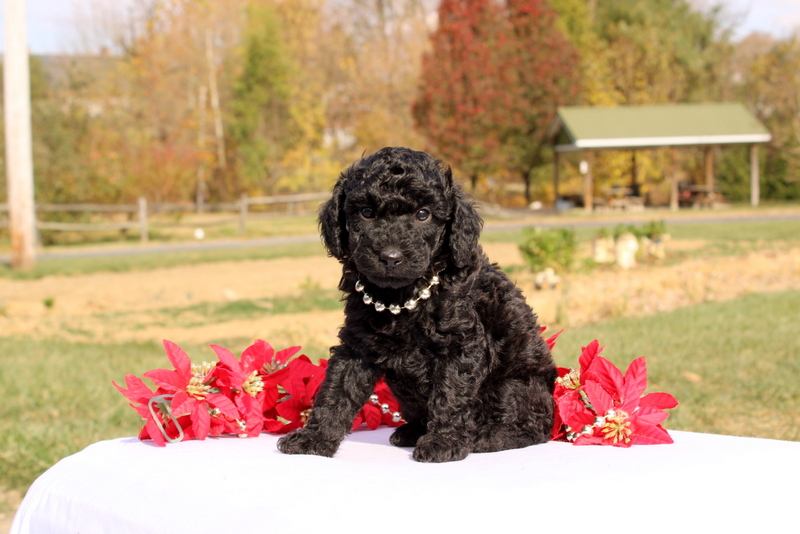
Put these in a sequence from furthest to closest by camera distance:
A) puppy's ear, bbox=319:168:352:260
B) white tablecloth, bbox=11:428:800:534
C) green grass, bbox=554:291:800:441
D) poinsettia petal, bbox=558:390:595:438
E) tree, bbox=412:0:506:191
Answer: tree, bbox=412:0:506:191 < green grass, bbox=554:291:800:441 < poinsettia petal, bbox=558:390:595:438 < puppy's ear, bbox=319:168:352:260 < white tablecloth, bbox=11:428:800:534

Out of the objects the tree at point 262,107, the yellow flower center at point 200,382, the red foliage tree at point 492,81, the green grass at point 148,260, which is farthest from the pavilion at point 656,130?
the yellow flower center at point 200,382

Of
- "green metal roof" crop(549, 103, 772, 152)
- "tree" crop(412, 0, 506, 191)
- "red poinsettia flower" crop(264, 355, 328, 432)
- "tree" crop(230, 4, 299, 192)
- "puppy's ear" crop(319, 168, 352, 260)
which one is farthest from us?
"tree" crop(230, 4, 299, 192)

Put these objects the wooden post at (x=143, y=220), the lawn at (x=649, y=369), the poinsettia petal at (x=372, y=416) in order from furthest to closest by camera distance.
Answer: the wooden post at (x=143, y=220) < the lawn at (x=649, y=369) < the poinsettia petal at (x=372, y=416)

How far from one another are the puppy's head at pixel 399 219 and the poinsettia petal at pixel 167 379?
0.83 m

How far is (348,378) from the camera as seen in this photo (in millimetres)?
2766

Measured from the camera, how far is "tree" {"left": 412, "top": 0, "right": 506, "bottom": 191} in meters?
37.4

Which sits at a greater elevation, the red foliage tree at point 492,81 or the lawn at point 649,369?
the red foliage tree at point 492,81

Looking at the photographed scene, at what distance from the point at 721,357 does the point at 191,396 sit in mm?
6255

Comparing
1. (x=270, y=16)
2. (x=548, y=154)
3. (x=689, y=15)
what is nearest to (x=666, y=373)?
(x=548, y=154)

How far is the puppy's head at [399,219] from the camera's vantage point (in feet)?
8.32

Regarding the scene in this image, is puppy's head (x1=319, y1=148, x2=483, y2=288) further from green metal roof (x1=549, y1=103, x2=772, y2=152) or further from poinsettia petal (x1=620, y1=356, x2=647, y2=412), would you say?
green metal roof (x1=549, y1=103, x2=772, y2=152)

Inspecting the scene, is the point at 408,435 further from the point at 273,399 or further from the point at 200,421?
the point at 200,421

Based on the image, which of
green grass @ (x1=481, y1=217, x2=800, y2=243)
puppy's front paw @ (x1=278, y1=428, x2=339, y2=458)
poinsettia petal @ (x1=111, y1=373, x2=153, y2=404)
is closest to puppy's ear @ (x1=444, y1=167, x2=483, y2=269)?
puppy's front paw @ (x1=278, y1=428, x2=339, y2=458)

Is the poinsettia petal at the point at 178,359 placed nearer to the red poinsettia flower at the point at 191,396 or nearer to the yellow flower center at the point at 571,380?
the red poinsettia flower at the point at 191,396
